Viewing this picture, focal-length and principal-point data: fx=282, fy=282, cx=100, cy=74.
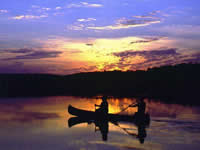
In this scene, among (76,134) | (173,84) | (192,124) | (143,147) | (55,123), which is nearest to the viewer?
(143,147)

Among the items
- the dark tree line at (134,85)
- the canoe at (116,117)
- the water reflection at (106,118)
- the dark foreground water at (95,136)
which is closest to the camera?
the dark foreground water at (95,136)

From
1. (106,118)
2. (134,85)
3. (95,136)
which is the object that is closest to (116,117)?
(106,118)

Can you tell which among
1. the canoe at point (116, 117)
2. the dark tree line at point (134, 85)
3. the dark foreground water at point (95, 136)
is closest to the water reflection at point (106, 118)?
the canoe at point (116, 117)

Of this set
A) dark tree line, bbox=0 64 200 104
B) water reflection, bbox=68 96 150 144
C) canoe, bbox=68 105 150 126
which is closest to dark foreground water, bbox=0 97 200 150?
water reflection, bbox=68 96 150 144

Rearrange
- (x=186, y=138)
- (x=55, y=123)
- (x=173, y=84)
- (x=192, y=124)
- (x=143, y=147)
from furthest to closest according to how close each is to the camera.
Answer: (x=173, y=84), (x=55, y=123), (x=192, y=124), (x=186, y=138), (x=143, y=147)

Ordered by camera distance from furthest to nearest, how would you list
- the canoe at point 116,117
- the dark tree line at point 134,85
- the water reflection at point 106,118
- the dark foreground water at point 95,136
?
the dark tree line at point 134,85, the canoe at point 116,117, the water reflection at point 106,118, the dark foreground water at point 95,136

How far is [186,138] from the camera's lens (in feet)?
51.6

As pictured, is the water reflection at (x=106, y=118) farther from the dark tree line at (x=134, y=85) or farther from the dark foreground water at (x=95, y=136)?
the dark tree line at (x=134, y=85)

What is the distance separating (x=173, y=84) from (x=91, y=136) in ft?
191

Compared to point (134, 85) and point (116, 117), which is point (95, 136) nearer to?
point (116, 117)

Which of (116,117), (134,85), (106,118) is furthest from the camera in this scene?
(134,85)

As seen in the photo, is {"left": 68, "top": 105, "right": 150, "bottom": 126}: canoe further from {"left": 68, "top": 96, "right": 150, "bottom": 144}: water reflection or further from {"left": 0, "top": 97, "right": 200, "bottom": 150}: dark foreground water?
{"left": 0, "top": 97, "right": 200, "bottom": 150}: dark foreground water

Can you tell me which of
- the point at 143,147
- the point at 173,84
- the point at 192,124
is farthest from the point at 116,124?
the point at 173,84

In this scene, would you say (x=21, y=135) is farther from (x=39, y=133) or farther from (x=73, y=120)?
(x=73, y=120)
